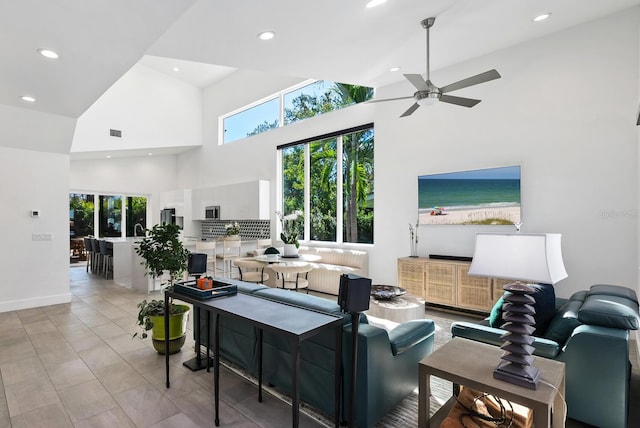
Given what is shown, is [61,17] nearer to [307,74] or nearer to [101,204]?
[307,74]

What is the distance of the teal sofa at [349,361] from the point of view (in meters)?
1.96

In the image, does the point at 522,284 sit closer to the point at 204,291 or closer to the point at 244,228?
the point at 204,291

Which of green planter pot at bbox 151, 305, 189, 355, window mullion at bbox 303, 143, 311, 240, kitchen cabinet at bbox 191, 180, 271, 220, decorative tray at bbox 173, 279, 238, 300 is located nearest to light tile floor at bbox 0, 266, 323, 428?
green planter pot at bbox 151, 305, 189, 355

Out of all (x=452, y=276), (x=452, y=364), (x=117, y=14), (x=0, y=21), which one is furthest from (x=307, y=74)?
(x=452, y=364)

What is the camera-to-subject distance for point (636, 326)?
1919mm

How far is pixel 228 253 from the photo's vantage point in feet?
21.7

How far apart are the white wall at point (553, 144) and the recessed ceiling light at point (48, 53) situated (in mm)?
4409

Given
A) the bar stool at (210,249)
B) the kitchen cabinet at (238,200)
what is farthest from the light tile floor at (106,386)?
the kitchen cabinet at (238,200)

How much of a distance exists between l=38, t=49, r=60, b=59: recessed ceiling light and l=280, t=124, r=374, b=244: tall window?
445cm

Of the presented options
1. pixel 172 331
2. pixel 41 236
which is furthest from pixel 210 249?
pixel 172 331

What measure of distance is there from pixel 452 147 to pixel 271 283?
12.3 ft

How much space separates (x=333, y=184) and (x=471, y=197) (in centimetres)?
287

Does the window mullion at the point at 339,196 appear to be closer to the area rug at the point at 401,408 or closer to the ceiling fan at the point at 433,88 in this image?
the ceiling fan at the point at 433,88

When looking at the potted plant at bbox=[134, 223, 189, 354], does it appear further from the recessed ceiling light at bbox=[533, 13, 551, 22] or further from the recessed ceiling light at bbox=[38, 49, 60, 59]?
the recessed ceiling light at bbox=[533, 13, 551, 22]
